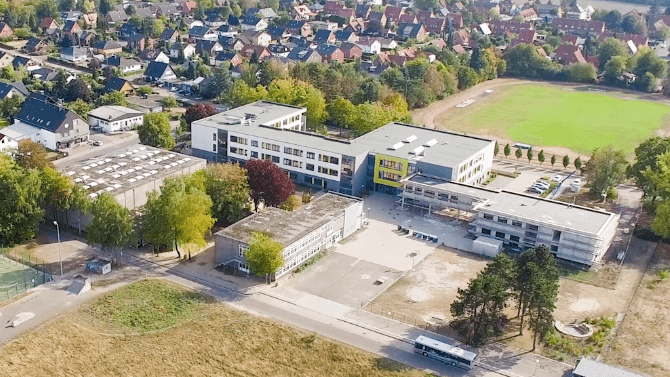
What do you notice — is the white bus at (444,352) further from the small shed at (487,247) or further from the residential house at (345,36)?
the residential house at (345,36)

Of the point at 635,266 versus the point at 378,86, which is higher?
the point at 378,86

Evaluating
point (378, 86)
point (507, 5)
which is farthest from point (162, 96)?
point (507, 5)

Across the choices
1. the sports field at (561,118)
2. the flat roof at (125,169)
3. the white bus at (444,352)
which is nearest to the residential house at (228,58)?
the sports field at (561,118)

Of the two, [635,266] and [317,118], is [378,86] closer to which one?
[317,118]

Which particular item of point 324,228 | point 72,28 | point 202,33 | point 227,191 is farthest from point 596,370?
point 72,28

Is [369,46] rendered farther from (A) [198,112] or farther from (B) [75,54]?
(A) [198,112]
